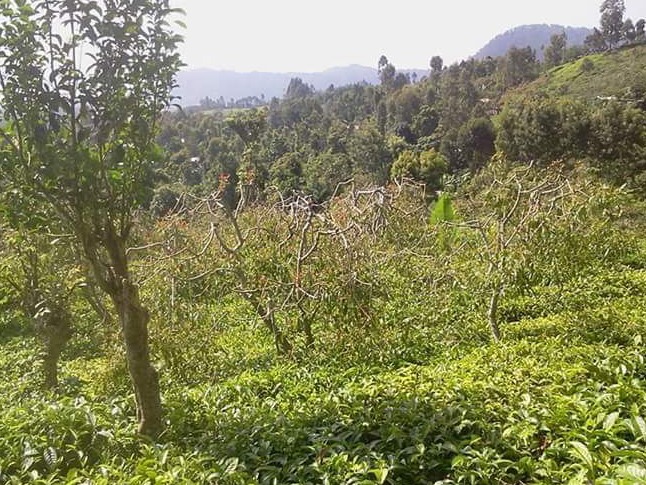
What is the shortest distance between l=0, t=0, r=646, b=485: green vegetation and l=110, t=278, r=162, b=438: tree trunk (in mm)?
14

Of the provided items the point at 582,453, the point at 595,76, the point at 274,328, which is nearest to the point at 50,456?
the point at 274,328

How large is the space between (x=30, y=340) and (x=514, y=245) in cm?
868

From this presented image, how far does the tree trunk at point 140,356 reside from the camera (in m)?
3.24

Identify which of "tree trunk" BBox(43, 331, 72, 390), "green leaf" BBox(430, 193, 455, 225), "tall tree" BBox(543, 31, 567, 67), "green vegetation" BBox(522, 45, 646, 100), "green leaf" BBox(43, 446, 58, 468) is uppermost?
"tall tree" BBox(543, 31, 567, 67)

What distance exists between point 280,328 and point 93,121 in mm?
3610

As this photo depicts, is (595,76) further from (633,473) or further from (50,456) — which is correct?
(50,456)

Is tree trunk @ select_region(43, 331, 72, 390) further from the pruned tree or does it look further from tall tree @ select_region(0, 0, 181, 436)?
Result: the pruned tree

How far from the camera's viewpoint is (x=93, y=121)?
3033 mm

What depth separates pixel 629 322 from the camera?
565 cm

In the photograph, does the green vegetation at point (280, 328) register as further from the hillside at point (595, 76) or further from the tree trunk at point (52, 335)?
the hillside at point (595, 76)

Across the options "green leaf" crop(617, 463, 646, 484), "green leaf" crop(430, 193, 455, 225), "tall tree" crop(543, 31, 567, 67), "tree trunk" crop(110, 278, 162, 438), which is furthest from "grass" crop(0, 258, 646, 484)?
"tall tree" crop(543, 31, 567, 67)

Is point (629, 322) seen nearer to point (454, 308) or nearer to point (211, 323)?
point (454, 308)

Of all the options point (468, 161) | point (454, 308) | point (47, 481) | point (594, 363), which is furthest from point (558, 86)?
point (47, 481)

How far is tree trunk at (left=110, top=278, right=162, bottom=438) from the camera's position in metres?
3.24
